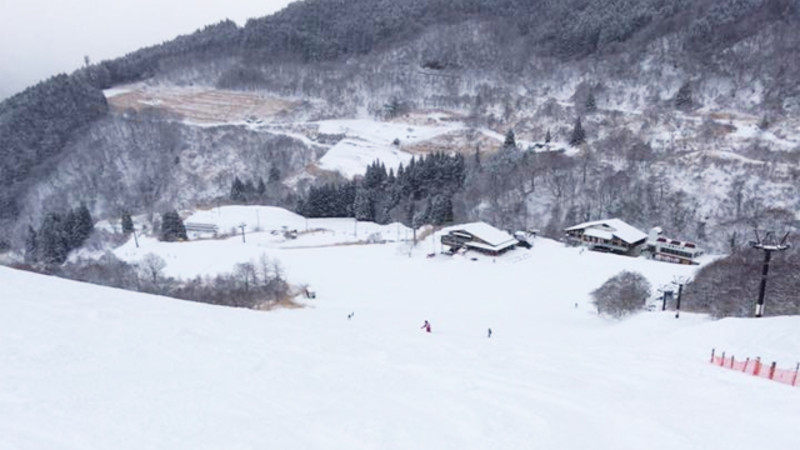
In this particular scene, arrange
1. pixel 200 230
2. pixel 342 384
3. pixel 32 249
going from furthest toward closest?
pixel 32 249
pixel 200 230
pixel 342 384

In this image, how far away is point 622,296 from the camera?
23.5 metres

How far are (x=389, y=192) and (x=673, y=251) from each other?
93.9 feet

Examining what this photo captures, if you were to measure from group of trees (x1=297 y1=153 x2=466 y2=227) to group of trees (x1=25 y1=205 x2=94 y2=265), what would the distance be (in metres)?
23.2

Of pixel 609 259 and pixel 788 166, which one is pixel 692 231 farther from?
pixel 609 259

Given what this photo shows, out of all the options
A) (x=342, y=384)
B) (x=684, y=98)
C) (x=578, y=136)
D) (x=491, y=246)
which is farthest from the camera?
(x=684, y=98)

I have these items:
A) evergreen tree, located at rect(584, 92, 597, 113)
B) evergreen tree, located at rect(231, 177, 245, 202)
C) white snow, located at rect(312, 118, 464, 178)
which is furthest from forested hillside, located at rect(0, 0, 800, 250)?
evergreen tree, located at rect(231, 177, 245, 202)

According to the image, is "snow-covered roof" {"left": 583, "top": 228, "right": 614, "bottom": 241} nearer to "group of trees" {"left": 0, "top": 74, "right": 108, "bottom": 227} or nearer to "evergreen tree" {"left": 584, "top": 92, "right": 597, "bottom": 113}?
"evergreen tree" {"left": 584, "top": 92, "right": 597, "bottom": 113}

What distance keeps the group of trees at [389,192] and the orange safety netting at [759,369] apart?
40.3 meters

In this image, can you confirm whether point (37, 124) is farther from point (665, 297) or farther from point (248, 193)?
point (665, 297)

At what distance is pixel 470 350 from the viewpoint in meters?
13.0

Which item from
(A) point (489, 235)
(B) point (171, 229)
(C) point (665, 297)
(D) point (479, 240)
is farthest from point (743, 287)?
(B) point (171, 229)

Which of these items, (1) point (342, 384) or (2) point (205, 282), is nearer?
(1) point (342, 384)

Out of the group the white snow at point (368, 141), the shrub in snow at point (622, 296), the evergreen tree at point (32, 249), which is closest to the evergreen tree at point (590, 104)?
the white snow at point (368, 141)

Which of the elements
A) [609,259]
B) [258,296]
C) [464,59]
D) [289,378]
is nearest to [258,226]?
[258,296]
